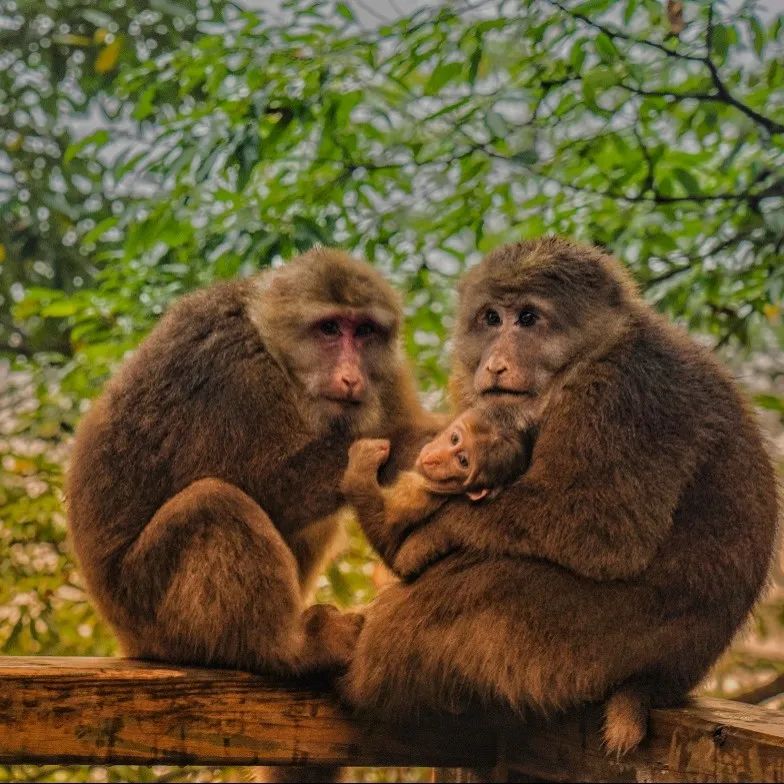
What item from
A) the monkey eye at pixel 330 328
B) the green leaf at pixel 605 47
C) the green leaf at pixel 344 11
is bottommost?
the monkey eye at pixel 330 328

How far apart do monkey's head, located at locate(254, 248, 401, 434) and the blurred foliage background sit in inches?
21.3

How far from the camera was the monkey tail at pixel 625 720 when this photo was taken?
2.91 m

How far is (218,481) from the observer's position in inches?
131

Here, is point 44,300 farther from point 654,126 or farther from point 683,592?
point 683,592

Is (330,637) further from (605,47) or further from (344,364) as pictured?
(605,47)

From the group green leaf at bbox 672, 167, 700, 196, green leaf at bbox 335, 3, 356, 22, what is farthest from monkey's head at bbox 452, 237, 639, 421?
green leaf at bbox 335, 3, 356, 22

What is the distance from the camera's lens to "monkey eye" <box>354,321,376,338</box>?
146 inches

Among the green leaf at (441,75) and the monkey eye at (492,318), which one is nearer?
the monkey eye at (492,318)

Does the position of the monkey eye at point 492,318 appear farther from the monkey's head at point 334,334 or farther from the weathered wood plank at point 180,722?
the weathered wood plank at point 180,722

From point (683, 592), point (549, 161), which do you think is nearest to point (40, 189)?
point (549, 161)

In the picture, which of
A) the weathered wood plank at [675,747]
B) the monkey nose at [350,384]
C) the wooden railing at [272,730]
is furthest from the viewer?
the monkey nose at [350,384]

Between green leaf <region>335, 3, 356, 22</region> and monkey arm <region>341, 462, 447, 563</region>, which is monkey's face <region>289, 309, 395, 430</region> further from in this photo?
green leaf <region>335, 3, 356, 22</region>

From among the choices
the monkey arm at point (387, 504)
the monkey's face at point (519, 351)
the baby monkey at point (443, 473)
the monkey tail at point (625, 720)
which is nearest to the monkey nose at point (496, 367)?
the monkey's face at point (519, 351)

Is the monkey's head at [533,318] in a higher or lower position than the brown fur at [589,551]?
higher
